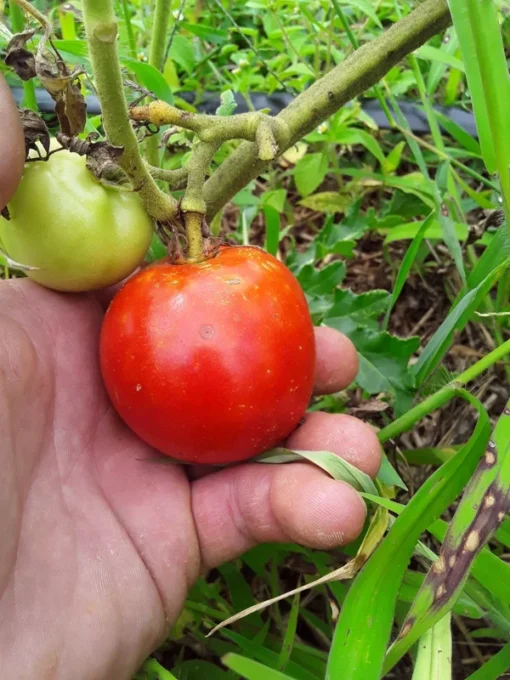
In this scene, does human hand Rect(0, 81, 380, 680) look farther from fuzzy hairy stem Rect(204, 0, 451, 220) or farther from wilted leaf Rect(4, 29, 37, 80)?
fuzzy hairy stem Rect(204, 0, 451, 220)

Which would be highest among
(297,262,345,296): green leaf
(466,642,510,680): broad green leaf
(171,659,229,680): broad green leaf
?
(297,262,345,296): green leaf

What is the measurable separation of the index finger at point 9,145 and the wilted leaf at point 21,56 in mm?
26

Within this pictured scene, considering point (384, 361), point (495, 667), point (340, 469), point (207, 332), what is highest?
point (207, 332)

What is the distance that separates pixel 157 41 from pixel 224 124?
0.44 metres

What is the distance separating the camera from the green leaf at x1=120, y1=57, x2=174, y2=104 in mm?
1227

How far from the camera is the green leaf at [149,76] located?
4.03 ft

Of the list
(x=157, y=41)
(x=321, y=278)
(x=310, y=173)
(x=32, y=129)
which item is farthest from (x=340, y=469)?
(x=310, y=173)

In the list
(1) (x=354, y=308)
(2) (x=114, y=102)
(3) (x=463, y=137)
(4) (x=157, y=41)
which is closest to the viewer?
(2) (x=114, y=102)

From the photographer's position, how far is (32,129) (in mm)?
968

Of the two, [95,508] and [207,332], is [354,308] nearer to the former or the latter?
[207,332]

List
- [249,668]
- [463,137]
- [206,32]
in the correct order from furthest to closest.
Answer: [206,32] → [463,137] → [249,668]

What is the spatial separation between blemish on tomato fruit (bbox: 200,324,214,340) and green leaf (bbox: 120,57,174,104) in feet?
1.79

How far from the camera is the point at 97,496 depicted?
3.75ft

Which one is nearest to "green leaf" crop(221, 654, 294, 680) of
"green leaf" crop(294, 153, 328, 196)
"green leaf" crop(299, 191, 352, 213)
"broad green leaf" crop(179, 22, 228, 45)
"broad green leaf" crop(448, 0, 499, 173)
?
"broad green leaf" crop(448, 0, 499, 173)
